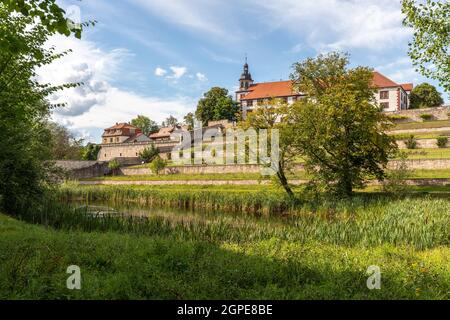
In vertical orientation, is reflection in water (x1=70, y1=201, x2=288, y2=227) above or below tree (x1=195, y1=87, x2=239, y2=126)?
Answer: below

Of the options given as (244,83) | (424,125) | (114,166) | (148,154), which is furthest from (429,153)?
(244,83)

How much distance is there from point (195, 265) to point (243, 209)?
18.9m

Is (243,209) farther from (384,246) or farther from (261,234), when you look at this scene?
(384,246)

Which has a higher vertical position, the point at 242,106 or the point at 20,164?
the point at 242,106

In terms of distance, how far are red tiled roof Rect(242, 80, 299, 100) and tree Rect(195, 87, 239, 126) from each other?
257 inches

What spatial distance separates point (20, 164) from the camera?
18672 mm

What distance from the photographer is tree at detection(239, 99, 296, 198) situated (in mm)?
27953

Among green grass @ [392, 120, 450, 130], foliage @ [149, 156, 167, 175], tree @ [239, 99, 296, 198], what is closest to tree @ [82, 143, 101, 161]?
foliage @ [149, 156, 167, 175]

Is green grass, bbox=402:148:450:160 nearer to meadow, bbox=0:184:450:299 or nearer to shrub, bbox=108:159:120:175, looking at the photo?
meadow, bbox=0:184:450:299

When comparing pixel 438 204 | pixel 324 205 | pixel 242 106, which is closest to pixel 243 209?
pixel 324 205

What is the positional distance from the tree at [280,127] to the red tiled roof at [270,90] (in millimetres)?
63170

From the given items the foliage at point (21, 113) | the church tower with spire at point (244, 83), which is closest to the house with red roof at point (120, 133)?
the church tower with spire at point (244, 83)

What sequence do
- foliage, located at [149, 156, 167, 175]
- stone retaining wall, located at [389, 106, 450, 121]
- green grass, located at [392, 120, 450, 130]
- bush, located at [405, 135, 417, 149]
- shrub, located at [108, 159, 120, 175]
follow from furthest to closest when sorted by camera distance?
shrub, located at [108, 159, 120, 175]
stone retaining wall, located at [389, 106, 450, 121]
foliage, located at [149, 156, 167, 175]
green grass, located at [392, 120, 450, 130]
bush, located at [405, 135, 417, 149]

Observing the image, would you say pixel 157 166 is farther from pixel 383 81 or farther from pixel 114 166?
pixel 383 81
